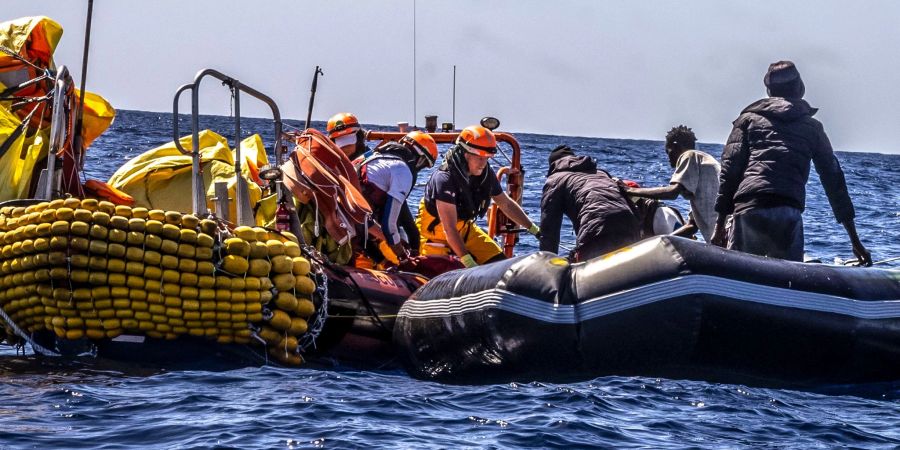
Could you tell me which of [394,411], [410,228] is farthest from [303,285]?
A: [410,228]

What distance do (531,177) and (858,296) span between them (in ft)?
68.6

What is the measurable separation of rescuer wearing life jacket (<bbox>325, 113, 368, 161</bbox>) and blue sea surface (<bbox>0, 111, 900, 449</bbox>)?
247 cm

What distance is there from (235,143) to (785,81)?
3.33 m

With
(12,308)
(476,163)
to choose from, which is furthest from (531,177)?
(12,308)

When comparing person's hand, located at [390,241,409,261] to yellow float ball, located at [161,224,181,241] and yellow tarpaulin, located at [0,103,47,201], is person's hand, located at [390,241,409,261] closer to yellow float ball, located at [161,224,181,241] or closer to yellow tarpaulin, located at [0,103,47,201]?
yellow float ball, located at [161,224,181,241]

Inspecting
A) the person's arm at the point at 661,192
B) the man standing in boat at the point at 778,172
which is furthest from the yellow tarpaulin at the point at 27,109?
the man standing in boat at the point at 778,172

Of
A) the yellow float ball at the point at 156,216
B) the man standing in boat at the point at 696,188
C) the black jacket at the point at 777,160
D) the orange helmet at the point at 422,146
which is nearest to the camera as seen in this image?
the yellow float ball at the point at 156,216

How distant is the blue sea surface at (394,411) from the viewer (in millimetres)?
6418

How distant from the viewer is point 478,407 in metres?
7.18

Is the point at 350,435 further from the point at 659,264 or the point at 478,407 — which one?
the point at 659,264

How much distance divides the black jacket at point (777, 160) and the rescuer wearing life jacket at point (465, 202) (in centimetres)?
190

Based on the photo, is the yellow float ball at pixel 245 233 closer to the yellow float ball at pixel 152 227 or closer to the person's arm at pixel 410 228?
the yellow float ball at pixel 152 227

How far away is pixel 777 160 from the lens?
27.2 feet

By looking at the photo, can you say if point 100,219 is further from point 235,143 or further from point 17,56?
point 17,56
